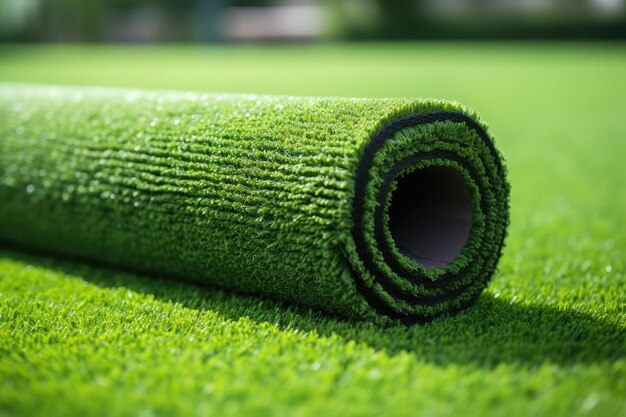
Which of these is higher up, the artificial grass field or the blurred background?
the blurred background

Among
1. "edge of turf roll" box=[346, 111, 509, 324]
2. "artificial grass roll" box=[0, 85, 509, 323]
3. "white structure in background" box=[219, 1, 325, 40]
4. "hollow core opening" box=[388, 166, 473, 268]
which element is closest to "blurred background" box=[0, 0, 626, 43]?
"white structure in background" box=[219, 1, 325, 40]

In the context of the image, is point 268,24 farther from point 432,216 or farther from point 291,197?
point 291,197

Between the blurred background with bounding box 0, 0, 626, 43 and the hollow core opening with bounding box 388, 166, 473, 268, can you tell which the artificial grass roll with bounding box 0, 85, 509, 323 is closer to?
the hollow core opening with bounding box 388, 166, 473, 268

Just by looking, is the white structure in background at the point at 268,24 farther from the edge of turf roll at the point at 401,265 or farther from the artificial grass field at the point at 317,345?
the edge of turf roll at the point at 401,265

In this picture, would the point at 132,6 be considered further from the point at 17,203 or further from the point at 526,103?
the point at 17,203

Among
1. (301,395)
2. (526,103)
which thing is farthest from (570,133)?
(301,395)

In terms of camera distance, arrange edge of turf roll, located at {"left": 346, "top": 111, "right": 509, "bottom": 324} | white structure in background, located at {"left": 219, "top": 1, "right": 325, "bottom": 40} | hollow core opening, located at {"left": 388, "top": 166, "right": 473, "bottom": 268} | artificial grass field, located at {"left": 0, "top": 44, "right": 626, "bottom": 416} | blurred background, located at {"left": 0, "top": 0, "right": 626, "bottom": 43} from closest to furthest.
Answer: artificial grass field, located at {"left": 0, "top": 44, "right": 626, "bottom": 416} < edge of turf roll, located at {"left": 346, "top": 111, "right": 509, "bottom": 324} < hollow core opening, located at {"left": 388, "top": 166, "right": 473, "bottom": 268} < blurred background, located at {"left": 0, "top": 0, "right": 626, "bottom": 43} < white structure in background, located at {"left": 219, "top": 1, "right": 325, "bottom": 40}

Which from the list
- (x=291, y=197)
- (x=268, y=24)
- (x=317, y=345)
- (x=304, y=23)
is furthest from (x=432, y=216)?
(x=304, y=23)
